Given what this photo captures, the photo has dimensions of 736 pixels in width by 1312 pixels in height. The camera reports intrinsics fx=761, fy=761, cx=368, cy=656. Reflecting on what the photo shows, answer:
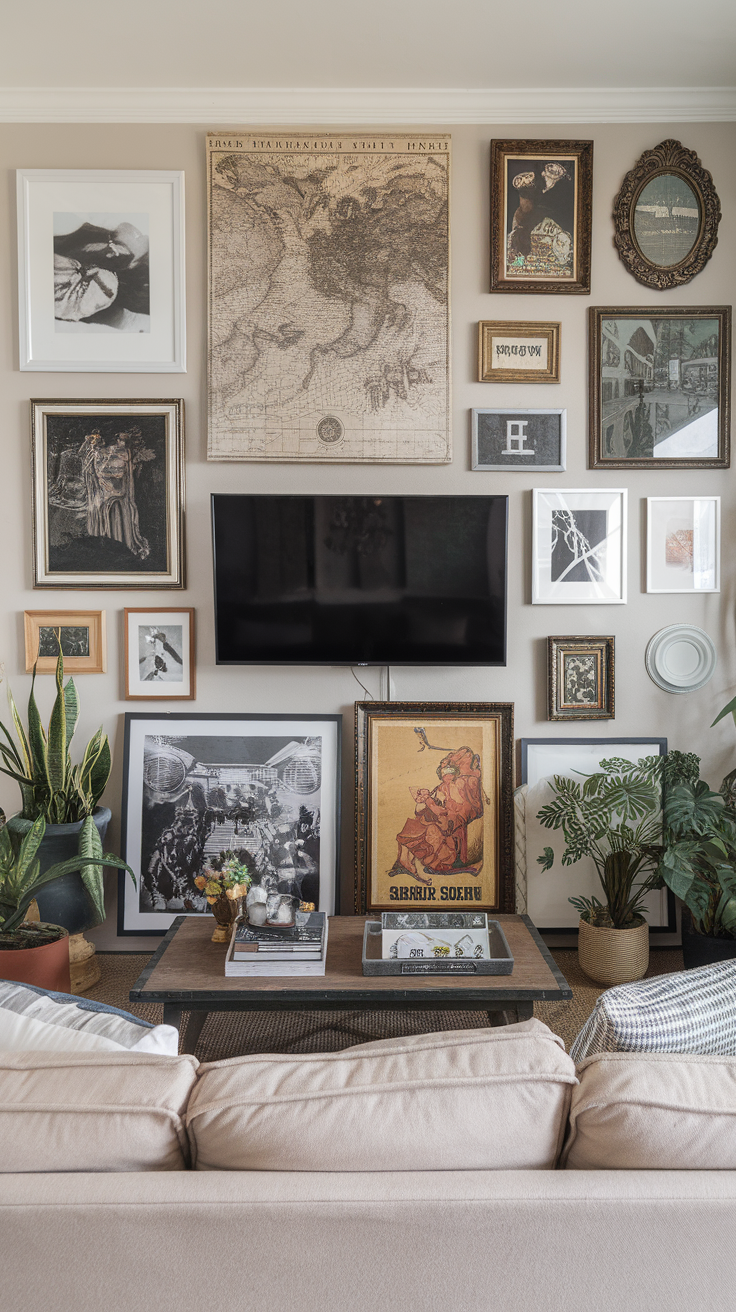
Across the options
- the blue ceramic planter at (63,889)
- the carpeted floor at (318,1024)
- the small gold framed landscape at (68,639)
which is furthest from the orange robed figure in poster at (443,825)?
the small gold framed landscape at (68,639)

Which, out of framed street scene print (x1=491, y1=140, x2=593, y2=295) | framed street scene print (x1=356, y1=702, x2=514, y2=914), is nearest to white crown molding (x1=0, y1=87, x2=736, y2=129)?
framed street scene print (x1=491, y1=140, x2=593, y2=295)

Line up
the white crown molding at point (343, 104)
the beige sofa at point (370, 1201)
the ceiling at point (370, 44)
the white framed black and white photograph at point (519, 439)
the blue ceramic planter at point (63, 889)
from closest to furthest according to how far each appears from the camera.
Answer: the beige sofa at point (370, 1201), the ceiling at point (370, 44), the blue ceramic planter at point (63, 889), the white crown molding at point (343, 104), the white framed black and white photograph at point (519, 439)

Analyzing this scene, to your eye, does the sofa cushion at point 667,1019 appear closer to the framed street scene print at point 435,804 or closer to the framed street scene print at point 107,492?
the framed street scene print at point 435,804

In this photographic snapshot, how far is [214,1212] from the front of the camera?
802mm

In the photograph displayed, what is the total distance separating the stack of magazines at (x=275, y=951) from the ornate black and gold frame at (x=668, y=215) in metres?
2.69

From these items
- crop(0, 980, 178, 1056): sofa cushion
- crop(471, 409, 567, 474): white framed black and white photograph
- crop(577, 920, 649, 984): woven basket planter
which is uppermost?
crop(471, 409, 567, 474): white framed black and white photograph

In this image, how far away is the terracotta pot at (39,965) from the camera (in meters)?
2.14

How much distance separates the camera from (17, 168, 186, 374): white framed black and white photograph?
9.50 feet

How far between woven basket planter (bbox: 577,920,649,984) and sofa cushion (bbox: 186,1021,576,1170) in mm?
2000

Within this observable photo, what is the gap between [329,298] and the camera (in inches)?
114

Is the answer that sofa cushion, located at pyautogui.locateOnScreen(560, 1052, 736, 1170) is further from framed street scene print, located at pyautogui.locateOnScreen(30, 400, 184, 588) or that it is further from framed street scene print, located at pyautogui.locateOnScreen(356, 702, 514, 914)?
framed street scene print, located at pyautogui.locateOnScreen(30, 400, 184, 588)

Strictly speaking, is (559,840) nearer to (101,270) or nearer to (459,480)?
(459,480)

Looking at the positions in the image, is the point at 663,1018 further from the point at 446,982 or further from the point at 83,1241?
the point at 446,982

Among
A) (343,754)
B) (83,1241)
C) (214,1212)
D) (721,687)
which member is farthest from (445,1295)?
(721,687)
